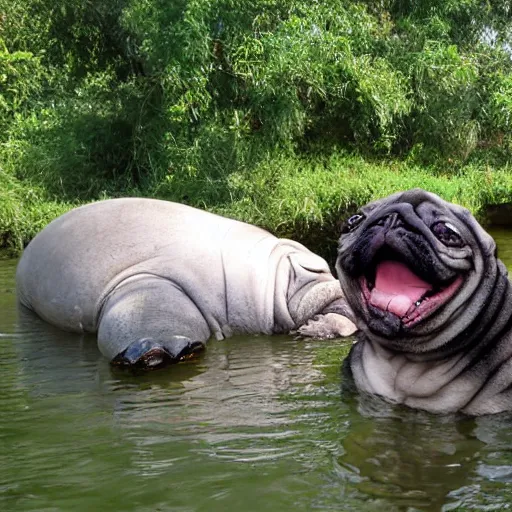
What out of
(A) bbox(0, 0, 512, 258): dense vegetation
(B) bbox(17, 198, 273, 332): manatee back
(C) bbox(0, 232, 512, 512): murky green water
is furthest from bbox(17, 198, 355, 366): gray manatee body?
(A) bbox(0, 0, 512, 258): dense vegetation

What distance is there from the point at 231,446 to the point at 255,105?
7.98 m

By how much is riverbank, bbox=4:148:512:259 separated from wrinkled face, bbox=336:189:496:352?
5.76m

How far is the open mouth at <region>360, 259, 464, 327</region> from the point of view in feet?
12.1

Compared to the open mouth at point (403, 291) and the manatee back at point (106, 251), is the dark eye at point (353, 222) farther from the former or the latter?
the manatee back at point (106, 251)

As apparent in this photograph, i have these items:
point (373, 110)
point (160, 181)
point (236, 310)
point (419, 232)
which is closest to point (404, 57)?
point (373, 110)

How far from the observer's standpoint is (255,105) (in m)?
11.2

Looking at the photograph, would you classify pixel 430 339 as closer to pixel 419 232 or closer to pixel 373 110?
pixel 419 232

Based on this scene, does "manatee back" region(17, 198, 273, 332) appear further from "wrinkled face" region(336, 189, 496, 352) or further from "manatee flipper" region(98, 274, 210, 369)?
"wrinkled face" region(336, 189, 496, 352)

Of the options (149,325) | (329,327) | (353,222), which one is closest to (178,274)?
(149,325)

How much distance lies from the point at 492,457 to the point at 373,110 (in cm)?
870

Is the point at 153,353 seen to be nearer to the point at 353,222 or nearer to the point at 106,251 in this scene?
the point at 106,251

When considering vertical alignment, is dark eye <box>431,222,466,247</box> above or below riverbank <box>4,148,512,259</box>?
above

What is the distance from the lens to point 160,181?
11375 millimetres

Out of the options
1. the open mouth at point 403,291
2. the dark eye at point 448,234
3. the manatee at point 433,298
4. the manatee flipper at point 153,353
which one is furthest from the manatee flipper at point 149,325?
the dark eye at point 448,234
